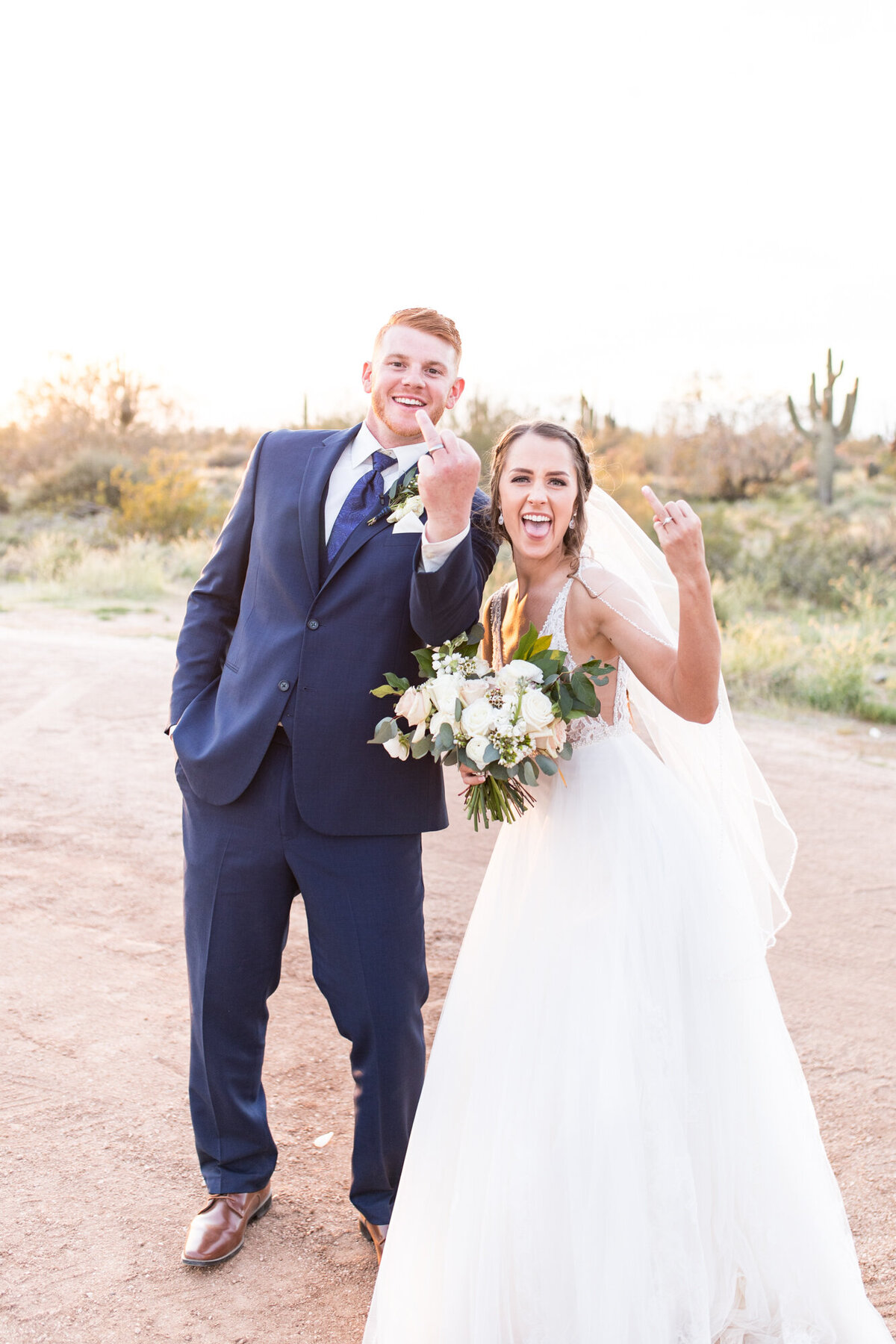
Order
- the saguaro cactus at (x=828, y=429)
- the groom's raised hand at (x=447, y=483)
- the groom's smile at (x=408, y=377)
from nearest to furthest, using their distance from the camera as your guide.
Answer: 1. the groom's raised hand at (x=447, y=483)
2. the groom's smile at (x=408, y=377)
3. the saguaro cactus at (x=828, y=429)

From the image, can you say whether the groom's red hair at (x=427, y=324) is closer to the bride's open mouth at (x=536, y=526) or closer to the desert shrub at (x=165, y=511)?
the bride's open mouth at (x=536, y=526)

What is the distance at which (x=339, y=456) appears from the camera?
265cm

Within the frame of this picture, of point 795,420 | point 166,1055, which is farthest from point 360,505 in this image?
point 795,420

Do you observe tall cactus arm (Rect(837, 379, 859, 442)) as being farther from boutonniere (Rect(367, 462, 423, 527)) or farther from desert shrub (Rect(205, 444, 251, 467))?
boutonniere (Rect(367, 462, 423, 527))

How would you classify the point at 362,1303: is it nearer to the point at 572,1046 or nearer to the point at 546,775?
the point at 572,1046

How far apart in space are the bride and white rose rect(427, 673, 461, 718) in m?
0.28

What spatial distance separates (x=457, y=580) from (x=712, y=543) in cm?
1423

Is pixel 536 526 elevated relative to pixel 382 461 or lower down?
lower down

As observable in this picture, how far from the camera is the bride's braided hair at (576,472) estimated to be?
2.62m

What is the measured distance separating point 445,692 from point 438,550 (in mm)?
305

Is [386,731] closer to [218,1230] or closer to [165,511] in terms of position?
[218,1230]

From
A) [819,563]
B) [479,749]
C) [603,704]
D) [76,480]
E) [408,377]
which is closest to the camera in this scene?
[479,749]

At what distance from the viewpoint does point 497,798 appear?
7.95 ft

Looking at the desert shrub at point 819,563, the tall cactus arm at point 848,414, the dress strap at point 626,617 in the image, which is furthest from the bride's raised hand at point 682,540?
the tall cactus arm at point 848,414
